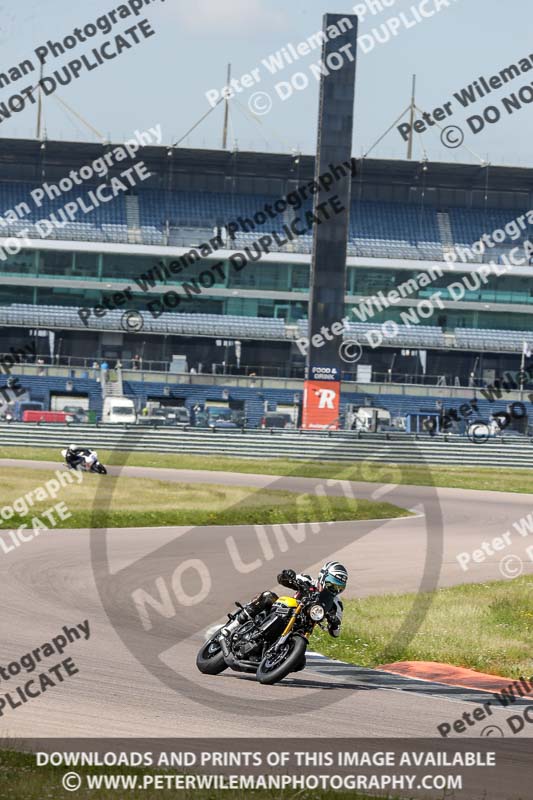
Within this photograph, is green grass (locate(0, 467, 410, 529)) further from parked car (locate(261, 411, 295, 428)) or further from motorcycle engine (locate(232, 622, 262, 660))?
parked car (locate(261, 411, 295, 428))

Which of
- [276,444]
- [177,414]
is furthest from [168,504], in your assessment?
[177,414]

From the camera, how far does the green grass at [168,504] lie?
88.3 feet

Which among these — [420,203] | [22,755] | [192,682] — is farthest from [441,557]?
[420,203]

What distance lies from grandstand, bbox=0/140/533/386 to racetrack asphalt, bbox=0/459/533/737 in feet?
145

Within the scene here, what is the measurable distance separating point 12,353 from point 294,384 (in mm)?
17573

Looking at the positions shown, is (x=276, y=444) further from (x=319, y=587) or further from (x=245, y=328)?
(x=319, y=587)

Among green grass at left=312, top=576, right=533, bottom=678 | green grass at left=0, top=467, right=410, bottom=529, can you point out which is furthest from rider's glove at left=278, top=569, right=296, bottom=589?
green grass at left=0, top=467, right=410, bottom=529

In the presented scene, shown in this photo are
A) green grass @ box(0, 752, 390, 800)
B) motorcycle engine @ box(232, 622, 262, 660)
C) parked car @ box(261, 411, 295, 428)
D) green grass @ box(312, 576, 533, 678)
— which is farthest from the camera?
parked car @ box(261, 411, 295, 428)

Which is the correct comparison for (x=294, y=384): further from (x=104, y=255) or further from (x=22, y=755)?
(x=22, y=755)

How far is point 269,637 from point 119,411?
47329 millimetres

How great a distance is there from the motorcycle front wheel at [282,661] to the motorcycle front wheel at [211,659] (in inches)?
19.7

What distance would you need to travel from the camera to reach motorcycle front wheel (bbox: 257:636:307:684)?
11.9 m

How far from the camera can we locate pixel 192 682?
12.1m

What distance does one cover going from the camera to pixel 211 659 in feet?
41.2
